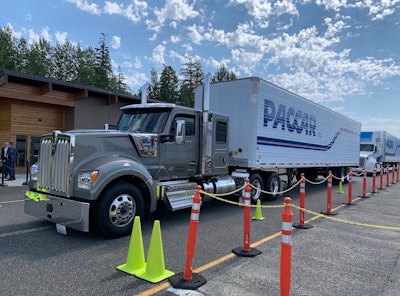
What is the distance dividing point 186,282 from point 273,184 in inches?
284

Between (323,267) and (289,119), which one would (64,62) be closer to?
(289,119)

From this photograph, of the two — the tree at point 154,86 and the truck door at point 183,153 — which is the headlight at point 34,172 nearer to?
the truck door at point 183,153

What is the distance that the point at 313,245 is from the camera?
18.5 ft

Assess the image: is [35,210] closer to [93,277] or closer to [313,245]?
[93,277]

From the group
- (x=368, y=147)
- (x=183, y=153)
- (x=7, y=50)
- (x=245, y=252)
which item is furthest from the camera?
(x=7, y=50)

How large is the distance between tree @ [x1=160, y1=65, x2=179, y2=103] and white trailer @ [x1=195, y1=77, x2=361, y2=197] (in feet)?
130

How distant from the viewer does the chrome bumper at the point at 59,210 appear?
16.9ft

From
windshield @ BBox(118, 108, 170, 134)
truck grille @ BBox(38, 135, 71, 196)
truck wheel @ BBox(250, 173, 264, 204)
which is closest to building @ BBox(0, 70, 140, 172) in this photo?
windshield @ BBox(118, 108, 170, 134)

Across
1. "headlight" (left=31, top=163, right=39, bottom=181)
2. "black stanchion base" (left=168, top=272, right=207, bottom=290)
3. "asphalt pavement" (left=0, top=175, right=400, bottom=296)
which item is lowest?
"asphalt pavement" (left=0, top=175, right=400, bottom=296)

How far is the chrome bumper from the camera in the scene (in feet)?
16.9

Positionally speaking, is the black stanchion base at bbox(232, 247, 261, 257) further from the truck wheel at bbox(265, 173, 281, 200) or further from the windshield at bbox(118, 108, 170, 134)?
the truck wheel at bbox(265, 173, 281, 200)

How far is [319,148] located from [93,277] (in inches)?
465

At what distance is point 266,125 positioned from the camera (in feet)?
31.5

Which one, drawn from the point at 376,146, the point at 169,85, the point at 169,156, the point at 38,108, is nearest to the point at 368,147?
the point at 376,146
